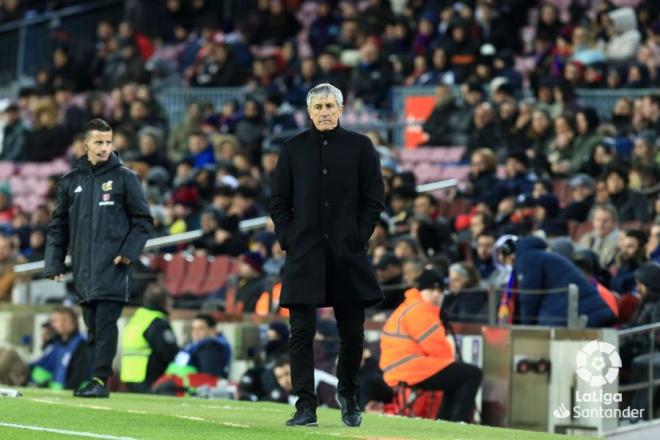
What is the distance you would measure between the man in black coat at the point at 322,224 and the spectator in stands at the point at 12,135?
1810cm

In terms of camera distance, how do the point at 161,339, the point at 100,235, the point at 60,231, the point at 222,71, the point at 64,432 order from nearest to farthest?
the point at 64,432 → the point at 100,235 → the point at 60,231 → the point at 161,339 → the point at 222,71

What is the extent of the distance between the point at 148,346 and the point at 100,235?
431 centimetres

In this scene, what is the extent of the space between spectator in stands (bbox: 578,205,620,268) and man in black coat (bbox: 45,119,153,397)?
5.61m

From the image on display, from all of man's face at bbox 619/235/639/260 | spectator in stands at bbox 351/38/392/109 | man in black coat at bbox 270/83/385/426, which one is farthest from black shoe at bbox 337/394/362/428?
spectator in stands at bbox 351/38/392/109

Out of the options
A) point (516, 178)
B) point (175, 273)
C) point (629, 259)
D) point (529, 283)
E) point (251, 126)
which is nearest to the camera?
point (529, 283)

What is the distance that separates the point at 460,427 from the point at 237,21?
19012mm

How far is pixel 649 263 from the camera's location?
14.4 meters

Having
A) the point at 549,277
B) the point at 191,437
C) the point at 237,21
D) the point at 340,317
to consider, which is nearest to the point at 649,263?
the point at 549,277

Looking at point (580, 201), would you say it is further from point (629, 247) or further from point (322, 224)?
point (322, 224)

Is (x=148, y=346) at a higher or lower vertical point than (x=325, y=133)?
lower

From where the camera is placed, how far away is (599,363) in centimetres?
1357

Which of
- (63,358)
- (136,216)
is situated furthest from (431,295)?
(63,358)

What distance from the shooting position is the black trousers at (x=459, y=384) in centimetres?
1388

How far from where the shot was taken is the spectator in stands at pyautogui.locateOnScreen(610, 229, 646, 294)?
15.5 metres
